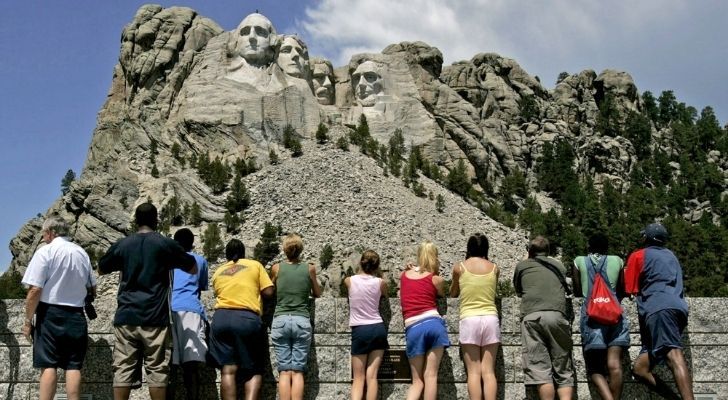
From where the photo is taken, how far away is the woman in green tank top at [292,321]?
313 inches

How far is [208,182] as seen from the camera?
34.0 m

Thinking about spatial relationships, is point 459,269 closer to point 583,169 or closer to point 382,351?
point 382,351

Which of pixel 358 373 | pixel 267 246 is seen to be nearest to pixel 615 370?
pixel 358 373

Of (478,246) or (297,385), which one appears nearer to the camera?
(297,385)

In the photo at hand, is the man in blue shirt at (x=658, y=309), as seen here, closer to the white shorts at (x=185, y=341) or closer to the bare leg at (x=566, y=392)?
the bare leg at (x=566, y=392)

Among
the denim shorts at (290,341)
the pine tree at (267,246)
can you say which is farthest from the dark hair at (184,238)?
the pine tree at (267,246)

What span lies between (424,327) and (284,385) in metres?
1.27

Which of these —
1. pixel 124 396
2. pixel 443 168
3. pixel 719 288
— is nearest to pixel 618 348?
pixel 124 396

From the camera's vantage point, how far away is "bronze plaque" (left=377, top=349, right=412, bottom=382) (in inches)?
329

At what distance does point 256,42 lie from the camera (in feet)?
119

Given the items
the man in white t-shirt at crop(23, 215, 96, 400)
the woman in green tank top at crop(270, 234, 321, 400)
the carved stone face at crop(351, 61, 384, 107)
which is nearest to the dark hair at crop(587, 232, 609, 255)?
the woman in green tank top at crop(270, 234, 321, 400)

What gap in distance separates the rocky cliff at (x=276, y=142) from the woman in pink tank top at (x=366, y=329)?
1921 cm

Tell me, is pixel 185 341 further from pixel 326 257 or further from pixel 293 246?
pixel 326 257

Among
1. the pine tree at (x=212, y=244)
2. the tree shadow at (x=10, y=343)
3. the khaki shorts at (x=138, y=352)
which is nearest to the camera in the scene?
the khaki shorts at (x=138, y=352)
